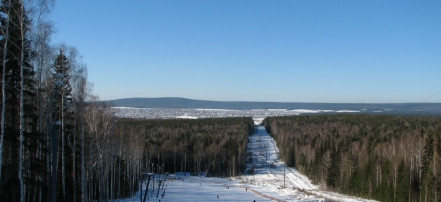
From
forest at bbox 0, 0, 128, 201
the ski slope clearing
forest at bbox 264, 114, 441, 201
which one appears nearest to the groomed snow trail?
forest at bbox 264, 114, 441, 201

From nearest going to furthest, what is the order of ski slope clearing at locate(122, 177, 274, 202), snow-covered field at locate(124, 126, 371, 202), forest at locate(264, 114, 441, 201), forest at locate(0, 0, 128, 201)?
forest at locate(0, 0, 128, 201)
ski slope clearing at locate(122, 177, 274, 202)
forest at locate(264, 114, 441, 201)
snow-covered field at locate(124, 126, 371, 202)

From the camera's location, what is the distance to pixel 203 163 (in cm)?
9012

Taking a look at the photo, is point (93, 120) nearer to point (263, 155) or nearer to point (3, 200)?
point (3, 200)

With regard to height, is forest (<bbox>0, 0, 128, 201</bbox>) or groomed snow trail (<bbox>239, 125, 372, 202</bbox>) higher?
forest (<bbox>0, 0, 128, 201</bbox>)

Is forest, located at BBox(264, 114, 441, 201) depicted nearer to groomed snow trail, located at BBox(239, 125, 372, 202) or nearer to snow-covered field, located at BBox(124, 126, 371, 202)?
groomed snow trail, located at BBox(239, 125, 372, 202)

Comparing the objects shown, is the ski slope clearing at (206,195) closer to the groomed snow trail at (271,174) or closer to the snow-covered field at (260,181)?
the snow-covered field at (260,181)

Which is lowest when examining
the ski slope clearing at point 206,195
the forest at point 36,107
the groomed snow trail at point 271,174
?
the groomed snow trail at point 271,174

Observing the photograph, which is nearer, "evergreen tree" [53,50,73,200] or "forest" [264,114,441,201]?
"evergreen tree" [53,50,73,200]

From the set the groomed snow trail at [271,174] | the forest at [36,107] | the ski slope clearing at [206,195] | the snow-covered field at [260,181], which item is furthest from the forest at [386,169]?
the forest at [36,107]

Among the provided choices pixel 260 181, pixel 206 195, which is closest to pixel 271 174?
pixel 260 181

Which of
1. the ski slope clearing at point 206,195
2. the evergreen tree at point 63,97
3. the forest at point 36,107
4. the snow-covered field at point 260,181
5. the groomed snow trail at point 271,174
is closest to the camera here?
the forest at point 36,107

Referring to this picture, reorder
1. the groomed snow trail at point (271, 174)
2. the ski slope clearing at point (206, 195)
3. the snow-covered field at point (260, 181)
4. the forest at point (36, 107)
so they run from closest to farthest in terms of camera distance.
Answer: the forest at point (36, 107)
the ski slope clearing at point (206, 195)
the snow-covered field at point (260, 181)
the groomed snow trail at point (271, 174)

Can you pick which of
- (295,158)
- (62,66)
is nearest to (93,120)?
(62,66)

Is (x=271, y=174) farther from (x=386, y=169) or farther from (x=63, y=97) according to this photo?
(x=63, y=97)
